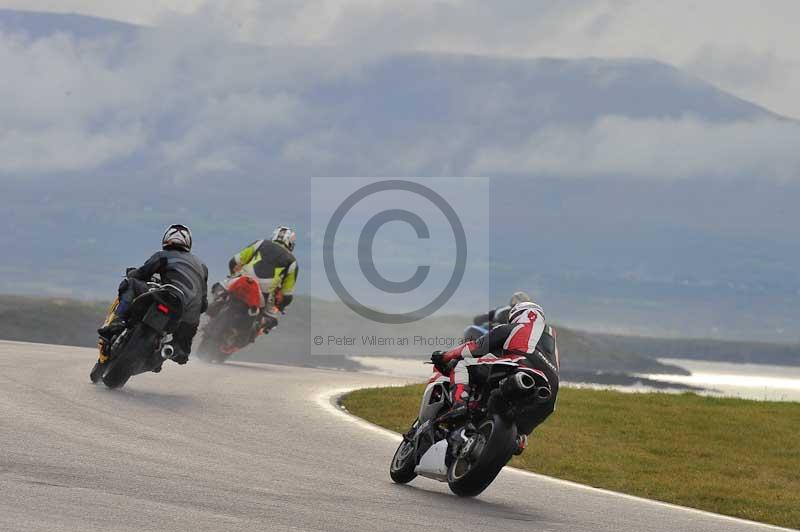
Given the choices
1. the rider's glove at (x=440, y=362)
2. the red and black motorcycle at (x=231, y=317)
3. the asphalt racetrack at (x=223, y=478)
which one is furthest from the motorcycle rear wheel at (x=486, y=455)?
the red and black motorcycle at (x=231, y=317)

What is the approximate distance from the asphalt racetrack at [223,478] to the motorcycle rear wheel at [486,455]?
175 millimetres

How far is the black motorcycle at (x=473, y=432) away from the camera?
46.3 feet

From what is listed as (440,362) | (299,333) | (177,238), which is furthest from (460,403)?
(299,333)

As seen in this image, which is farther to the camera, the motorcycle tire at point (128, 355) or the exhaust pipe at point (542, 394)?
the motorcycle tire at point (128, 355)

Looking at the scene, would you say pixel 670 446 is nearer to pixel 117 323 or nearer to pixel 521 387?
pixel 117 323

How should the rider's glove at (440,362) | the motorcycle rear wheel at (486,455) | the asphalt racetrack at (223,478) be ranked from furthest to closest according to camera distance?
1. the rider's glove at (440,362)
2. the motorcycle rear wheel at (486,455)
3. the asphalt racetrack at (223,478)

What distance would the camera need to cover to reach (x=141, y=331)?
20.6 meters

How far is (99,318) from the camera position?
8588 centimetres

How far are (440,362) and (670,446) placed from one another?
26.4ft

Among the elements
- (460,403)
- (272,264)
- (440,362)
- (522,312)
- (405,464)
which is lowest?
(405,464)

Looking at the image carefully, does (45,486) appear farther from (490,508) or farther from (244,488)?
(490,508)

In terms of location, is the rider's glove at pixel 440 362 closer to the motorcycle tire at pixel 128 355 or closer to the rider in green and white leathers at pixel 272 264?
the motorcycle tire at pixel 128 355

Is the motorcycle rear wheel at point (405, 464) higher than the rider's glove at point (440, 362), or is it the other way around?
the rider's glove at point (440, 362)

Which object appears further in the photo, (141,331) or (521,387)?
(141,331)
